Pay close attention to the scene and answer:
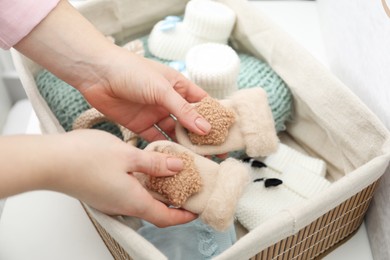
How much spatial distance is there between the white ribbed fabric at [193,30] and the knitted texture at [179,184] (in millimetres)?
339

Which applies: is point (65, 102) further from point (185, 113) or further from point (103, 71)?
point (185, 113)

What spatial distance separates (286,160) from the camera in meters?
0.82

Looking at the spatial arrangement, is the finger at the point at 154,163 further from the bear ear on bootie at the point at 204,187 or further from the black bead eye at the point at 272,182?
the black bead eye at the point at 272,182

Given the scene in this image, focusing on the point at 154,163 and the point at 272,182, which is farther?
the point at 272,182

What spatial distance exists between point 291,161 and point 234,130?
163 mm

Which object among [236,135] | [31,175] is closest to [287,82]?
[236,135]

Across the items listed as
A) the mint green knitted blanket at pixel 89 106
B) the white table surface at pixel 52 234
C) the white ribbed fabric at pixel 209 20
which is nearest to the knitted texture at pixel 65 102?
the mint green knitted blanket at pixel 89 106

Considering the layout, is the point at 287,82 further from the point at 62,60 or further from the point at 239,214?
the point at 62,60

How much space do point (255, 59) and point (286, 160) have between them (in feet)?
0.70

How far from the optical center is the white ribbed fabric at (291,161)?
0.81 metres

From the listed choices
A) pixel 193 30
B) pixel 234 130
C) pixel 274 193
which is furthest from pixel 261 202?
pixel 193 30

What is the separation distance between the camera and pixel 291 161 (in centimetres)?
82

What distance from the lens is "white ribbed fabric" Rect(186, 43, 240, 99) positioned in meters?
0.79

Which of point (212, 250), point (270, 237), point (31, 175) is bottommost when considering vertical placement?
point (212, 250)
